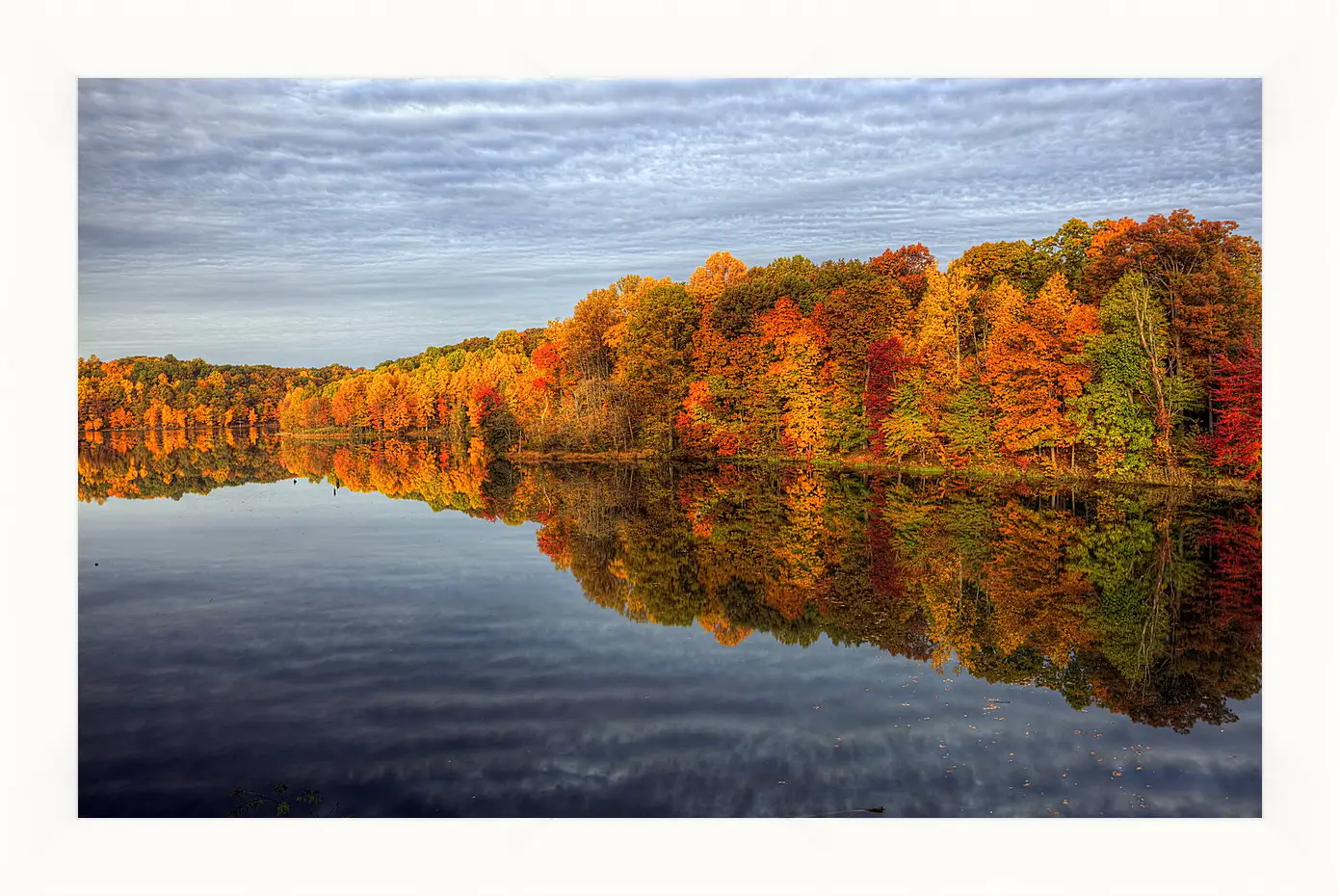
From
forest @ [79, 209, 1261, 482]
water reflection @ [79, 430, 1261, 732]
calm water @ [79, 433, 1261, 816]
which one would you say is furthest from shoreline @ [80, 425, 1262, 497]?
calm water @ [79, 433, 1261, 816]

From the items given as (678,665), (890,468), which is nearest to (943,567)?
(678,665)

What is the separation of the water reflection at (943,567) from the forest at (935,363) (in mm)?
2377

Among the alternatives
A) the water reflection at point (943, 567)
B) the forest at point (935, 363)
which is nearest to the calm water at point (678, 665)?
the water reflection at point (943, 567)

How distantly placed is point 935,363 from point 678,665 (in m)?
21.3

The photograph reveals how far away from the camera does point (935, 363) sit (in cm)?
2808

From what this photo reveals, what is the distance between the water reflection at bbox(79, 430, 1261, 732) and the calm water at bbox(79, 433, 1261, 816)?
0.22ft

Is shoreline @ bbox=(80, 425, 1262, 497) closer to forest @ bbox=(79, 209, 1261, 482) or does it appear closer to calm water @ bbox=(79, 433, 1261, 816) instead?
forest @ bbox=(79, 209, 1261, 482)

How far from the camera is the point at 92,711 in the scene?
735cm

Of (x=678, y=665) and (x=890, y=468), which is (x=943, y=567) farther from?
(x=890, y=468)

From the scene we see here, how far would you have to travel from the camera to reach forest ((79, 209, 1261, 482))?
73.9 ft

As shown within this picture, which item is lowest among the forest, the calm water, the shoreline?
the calm water

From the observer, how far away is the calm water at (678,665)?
612 centimetres
